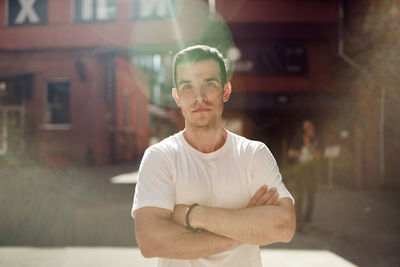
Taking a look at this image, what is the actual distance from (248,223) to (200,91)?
28.4 inches

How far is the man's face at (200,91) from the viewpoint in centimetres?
204

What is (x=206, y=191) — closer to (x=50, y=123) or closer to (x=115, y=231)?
(x=115, y=231)

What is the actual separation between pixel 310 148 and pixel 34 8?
1807 centimetres

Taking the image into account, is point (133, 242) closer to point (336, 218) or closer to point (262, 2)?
point (336, 218)

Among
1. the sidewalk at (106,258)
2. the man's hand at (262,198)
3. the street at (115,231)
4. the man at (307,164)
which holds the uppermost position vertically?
the man's hand at (262,198)

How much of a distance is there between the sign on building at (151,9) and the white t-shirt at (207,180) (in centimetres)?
1633

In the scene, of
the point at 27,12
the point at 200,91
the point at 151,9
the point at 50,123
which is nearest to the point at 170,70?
the point at 151,9

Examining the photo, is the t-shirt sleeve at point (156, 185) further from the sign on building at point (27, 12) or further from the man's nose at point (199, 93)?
the sign on building at point (27, 12)

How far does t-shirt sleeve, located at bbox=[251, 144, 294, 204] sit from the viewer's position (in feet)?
6.71

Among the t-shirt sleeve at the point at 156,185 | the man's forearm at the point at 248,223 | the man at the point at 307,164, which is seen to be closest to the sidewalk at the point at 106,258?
the man at the point at 307,164

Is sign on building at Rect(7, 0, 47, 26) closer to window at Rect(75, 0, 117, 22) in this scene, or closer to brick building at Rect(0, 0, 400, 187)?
brick building at Rect(0, 0, 400, 187)

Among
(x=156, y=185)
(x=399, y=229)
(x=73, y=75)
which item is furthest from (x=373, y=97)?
(x=73, y=75)

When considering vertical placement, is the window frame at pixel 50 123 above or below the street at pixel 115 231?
above

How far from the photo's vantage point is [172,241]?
1934mm
